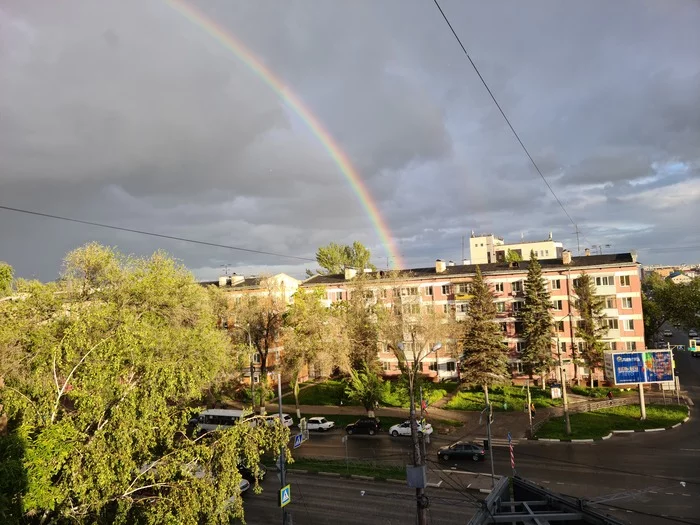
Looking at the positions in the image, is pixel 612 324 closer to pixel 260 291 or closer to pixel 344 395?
pixel 344 395

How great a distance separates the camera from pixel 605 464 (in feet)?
95.7

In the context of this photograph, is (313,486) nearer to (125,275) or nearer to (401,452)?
(401,452)

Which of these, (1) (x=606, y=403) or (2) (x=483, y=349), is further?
(2) (x=483, y=349)

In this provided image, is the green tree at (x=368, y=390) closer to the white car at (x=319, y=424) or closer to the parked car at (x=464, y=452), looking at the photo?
the white car at (x=319, y=424)

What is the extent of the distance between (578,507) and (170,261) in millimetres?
27635

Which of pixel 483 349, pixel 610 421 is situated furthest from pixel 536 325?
pixel 610 421

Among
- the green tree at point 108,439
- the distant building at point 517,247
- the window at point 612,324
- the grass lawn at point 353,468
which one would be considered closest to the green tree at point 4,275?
the green tree at point 108,439

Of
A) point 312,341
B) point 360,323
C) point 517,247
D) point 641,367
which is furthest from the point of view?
point 517,247

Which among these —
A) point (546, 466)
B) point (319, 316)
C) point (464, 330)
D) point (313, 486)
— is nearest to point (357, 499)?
point (313, 486)

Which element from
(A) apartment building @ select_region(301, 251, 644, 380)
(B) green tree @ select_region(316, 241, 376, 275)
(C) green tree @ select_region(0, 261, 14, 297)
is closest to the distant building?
(B) green tree @ select_region(316, 241, 376, 275)

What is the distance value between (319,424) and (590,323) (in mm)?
31101

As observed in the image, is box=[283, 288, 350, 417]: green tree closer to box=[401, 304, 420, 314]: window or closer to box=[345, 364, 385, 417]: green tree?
box=[345, 364, 385, 417]: green tree

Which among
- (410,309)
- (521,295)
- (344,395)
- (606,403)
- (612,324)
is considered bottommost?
(606,403)

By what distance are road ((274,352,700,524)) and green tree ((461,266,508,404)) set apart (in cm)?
906
